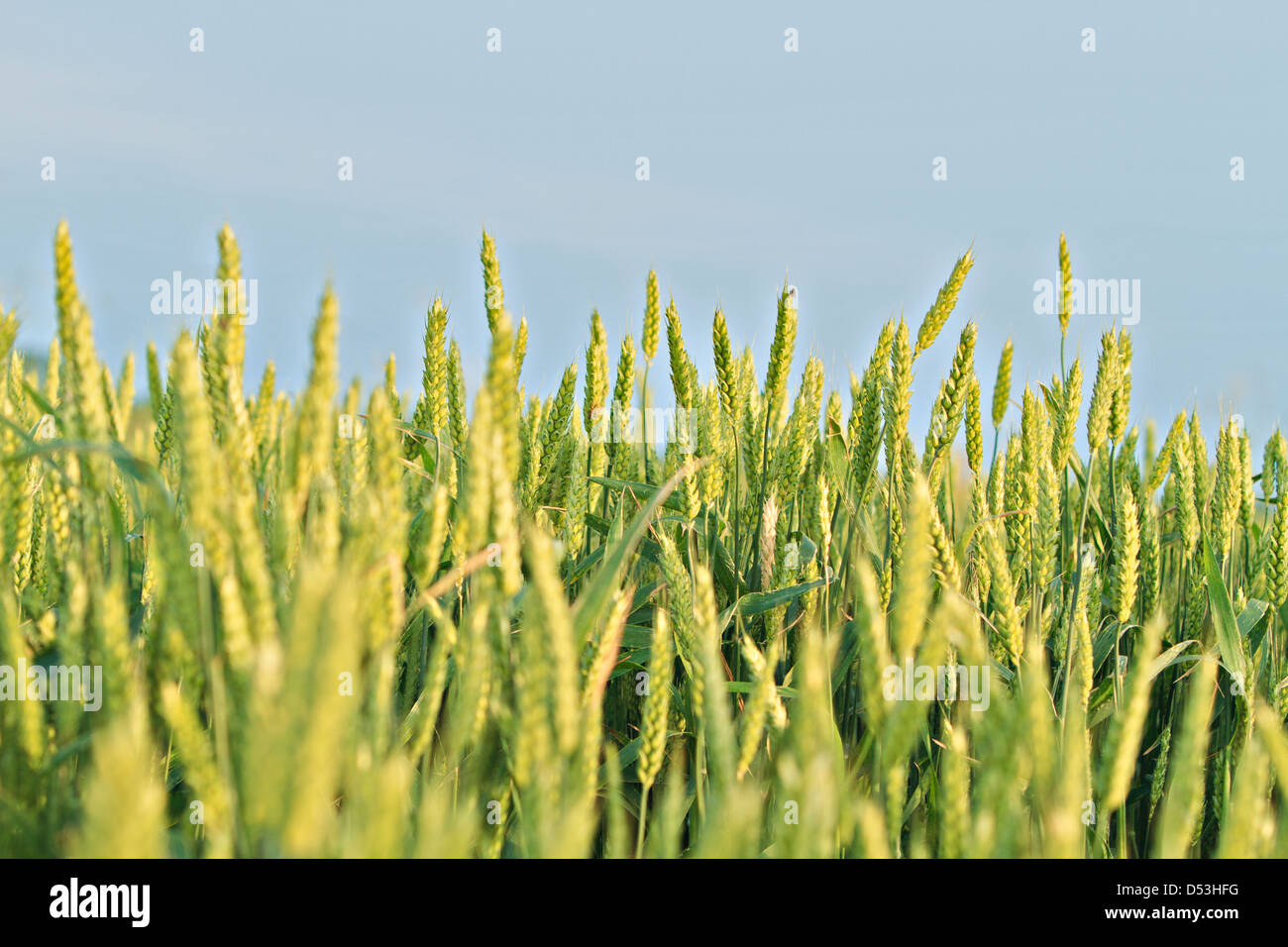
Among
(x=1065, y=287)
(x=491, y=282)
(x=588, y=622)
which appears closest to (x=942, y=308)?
(x=1065, y=287)

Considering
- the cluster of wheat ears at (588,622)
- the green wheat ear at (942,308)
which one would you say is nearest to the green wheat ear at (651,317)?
the cluster of wheat ears at (588,622)

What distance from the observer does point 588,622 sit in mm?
1147

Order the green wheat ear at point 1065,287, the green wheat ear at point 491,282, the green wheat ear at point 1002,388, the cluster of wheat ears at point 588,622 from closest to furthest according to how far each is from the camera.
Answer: the cluster of wheat ears at point 588,622 → the green wheat ear at point 491,282 → the green wheat ear at point 1065,287 → the green wheat ear at point 1002,388

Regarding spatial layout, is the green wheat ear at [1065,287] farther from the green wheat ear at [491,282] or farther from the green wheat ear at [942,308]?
the green wheat ear at [491,282]

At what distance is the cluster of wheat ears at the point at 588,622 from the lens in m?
0.89

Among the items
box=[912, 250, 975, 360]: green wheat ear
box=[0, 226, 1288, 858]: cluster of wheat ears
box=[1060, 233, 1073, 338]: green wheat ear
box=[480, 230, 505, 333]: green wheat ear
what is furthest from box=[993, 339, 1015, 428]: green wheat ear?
box=[480, 230, 505, 333]: green wheat ear

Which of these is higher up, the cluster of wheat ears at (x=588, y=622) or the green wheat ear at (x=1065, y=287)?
the green wheat ear at (x=1065, y=287)

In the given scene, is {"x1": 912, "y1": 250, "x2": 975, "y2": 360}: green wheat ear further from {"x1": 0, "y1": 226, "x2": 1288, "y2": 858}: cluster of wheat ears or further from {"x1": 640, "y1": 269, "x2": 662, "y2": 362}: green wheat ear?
{"x1": 640, "y1": 269, "x2": 662, "y2": 362}: green wheat ear

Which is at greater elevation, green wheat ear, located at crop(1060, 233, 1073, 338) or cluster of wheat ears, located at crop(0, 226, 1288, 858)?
green wheat ear, located at crop(1060, 233, 1073, 338)

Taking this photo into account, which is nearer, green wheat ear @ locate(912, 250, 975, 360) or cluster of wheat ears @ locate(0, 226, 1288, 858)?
cluster of wheat ears @ locate(0, 226, 1288, 858)

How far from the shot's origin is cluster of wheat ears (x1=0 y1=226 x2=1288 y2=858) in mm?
890

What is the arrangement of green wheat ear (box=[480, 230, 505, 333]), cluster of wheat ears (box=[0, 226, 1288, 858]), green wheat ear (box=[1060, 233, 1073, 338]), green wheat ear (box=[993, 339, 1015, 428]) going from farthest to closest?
green wheat ear (box=[993, 339, 1015, 428]), green wheat ear (box=[1060, 233, 1073, 338]), green wheat ear (box=[480, 230, 505, 333]), cluster of wheat ears (box=[0, 226, 1288, 858])
